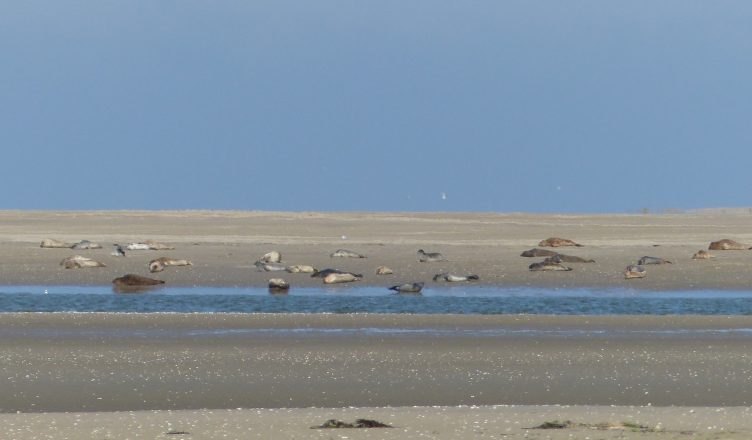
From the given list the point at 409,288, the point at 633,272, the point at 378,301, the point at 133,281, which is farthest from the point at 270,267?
the point at 633,272

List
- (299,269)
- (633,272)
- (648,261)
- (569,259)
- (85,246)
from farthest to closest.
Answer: (85,246), (569,259), (648,261), (299,269), (633,272)

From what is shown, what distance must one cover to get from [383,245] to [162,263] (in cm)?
770

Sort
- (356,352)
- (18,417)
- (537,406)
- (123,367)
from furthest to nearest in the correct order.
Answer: (356,352), (123,367), (537,406), (18,417)

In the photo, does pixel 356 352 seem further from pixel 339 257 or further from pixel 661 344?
pixel 339 257

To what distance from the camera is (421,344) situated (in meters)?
14.0

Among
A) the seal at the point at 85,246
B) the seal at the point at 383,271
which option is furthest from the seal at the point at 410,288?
the seal at the point at 85,246

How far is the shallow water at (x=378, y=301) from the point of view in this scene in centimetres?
1791

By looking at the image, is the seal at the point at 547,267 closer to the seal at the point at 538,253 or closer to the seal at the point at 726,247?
the seal at the point at 538,253

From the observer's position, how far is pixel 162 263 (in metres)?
23.8

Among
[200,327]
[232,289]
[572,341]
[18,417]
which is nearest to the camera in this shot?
[18,417]

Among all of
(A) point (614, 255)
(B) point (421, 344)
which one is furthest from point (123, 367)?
(A) point (614, 255)

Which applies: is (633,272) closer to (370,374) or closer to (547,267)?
(547,267)

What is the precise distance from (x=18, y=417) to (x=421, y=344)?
5399mm

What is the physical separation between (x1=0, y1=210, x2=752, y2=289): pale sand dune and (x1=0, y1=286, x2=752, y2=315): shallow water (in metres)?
1.05
